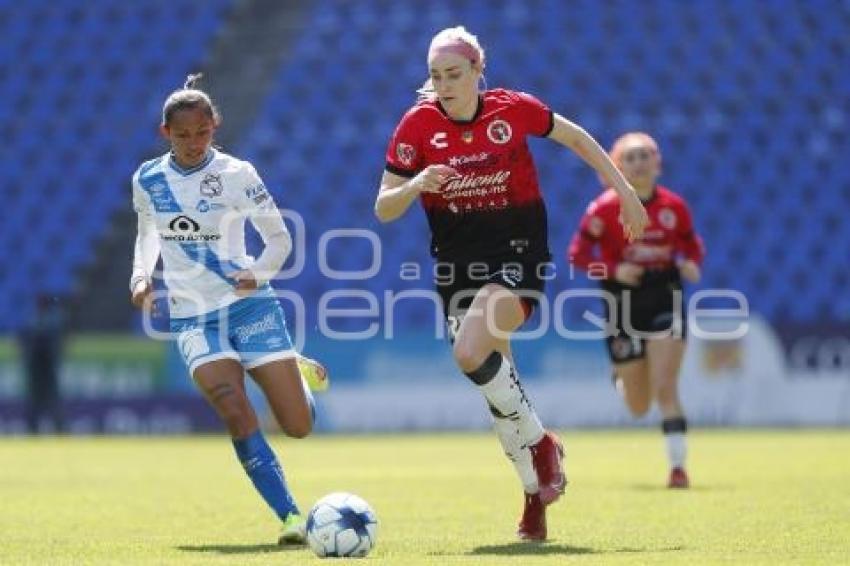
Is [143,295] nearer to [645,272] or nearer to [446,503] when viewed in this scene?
[446,503]

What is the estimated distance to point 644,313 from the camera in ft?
44.5

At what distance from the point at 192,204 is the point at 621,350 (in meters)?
5.63

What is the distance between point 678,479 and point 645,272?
1782 mm

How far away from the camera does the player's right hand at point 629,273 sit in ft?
44.1

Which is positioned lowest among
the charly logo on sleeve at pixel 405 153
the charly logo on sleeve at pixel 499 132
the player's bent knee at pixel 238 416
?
the player's bent knee at pixel 238 416

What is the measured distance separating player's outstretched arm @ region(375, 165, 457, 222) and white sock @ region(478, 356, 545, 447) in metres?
0.92

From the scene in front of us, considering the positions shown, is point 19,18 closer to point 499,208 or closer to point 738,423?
point 738,423

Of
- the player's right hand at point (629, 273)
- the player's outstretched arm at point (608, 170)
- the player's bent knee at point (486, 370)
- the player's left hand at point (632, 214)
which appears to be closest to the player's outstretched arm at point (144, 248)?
the player's bent knee at point (486, 370)

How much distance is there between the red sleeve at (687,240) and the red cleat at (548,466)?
16.5ft

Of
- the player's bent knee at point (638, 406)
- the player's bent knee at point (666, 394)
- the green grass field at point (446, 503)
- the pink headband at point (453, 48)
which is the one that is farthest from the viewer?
the player's bent knee at point (638, 406)

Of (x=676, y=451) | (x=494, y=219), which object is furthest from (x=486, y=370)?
(x=676, y=451)

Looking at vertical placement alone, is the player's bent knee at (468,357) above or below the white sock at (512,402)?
above

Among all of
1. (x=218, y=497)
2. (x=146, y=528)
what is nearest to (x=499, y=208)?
(x=146, y=528)

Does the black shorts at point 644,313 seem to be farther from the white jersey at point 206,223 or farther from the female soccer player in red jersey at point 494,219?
the white jersey at point 206,223
